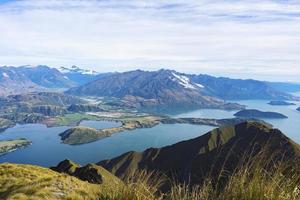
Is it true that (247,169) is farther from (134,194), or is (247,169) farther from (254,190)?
(134,194)

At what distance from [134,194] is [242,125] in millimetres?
194443

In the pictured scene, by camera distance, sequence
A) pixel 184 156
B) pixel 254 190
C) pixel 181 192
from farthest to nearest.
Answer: pixel 184 156, pixel 181 192, pixel 254 190

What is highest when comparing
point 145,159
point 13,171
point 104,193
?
point 104,193

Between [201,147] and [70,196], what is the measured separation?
170 meters

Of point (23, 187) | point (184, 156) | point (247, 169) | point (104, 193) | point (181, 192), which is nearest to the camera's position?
point (247, 169)

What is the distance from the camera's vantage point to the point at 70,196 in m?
13.4

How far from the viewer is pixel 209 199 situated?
802cm

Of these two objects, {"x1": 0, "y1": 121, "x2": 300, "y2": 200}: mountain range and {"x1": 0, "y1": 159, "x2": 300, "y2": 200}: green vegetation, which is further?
{"x1": 0, "y1": 121, "x2": 300, "y2": 200}: mountain range

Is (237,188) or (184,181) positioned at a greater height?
(237,188)

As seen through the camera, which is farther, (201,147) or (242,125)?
(242,125)

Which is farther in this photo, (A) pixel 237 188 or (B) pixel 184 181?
(B) pixel 184 181

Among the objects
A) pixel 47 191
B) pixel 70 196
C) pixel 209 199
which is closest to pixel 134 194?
pixel 209 199

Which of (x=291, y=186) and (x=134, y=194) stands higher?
(x=291, y=186)

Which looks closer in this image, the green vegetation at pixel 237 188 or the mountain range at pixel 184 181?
the green vegetation at pixel 237 188
